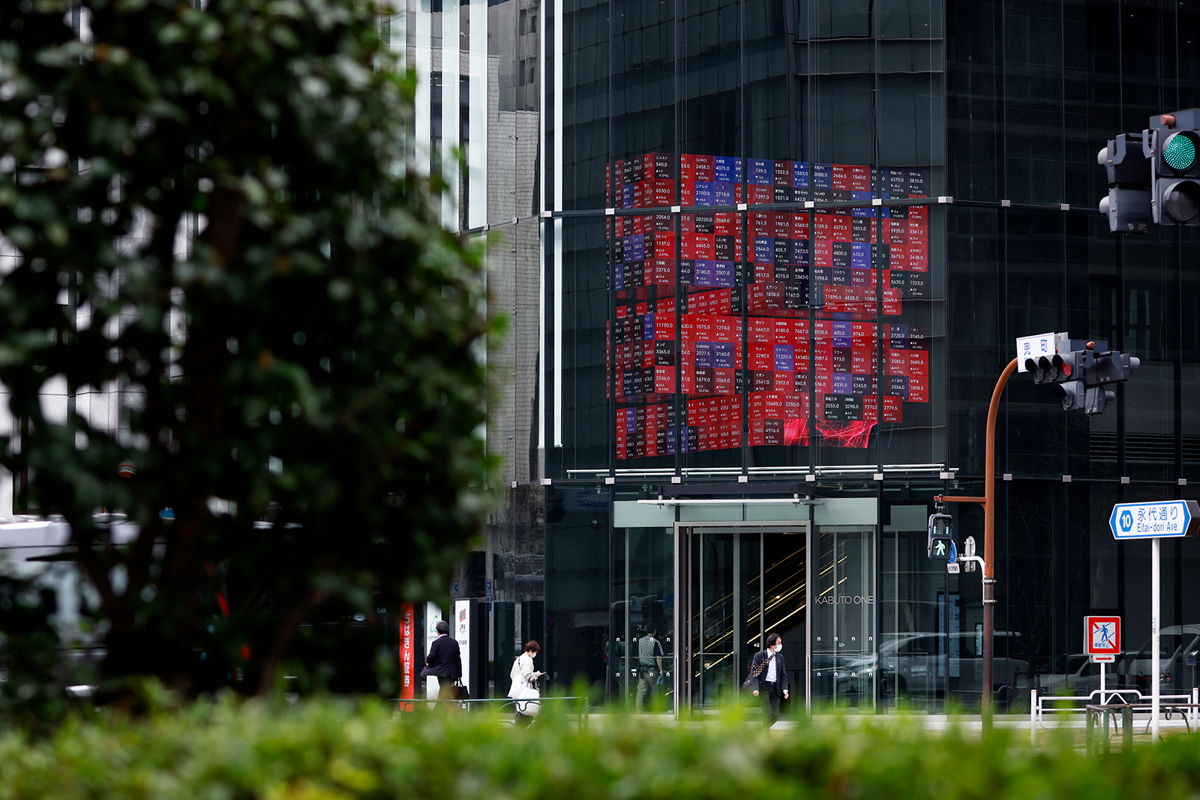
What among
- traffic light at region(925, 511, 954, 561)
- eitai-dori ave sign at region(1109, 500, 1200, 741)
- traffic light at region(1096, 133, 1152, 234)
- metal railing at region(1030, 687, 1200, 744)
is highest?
traffic light at region(1096, 133, 1152, 234)

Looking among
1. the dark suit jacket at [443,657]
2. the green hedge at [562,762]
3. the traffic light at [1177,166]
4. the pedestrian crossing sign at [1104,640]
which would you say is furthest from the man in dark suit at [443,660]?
the green hedge at [562,762]

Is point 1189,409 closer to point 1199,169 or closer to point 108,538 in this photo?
point 1199,169

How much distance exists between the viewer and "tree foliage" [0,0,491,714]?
16.0ft

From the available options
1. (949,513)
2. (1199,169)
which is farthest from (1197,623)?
(1199,169)

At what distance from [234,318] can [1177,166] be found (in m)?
7.81

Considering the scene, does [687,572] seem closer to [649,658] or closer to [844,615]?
[649,658]

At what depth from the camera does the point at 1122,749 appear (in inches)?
177

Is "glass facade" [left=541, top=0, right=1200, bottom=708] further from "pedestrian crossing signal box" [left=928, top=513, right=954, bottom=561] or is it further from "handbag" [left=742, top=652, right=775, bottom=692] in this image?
"handbag" [left=742, top=652, right=775, bottom=692]

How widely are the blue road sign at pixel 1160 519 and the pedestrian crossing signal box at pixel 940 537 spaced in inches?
259

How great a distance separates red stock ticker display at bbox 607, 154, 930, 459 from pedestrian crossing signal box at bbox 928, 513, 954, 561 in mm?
2359

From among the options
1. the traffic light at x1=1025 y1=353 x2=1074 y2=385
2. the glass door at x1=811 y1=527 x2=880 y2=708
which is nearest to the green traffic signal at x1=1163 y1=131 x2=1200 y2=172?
the traffic light at x1=1025 y1=353 x2=1074 y2=385

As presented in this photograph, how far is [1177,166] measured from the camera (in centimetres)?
1097

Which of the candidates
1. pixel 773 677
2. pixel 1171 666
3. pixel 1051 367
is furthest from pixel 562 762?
pixel 1171 666

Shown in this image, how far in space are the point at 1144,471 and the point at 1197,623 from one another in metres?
2.75
